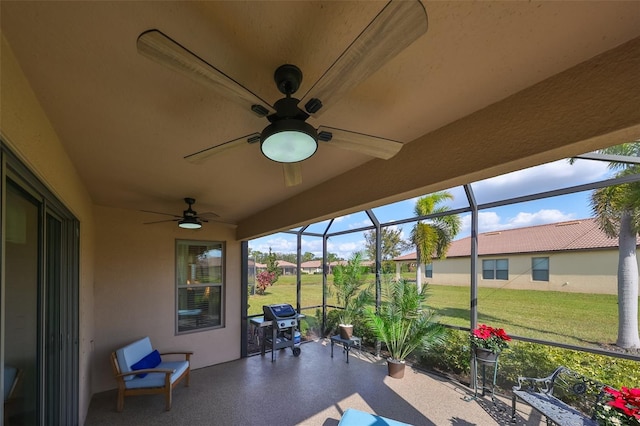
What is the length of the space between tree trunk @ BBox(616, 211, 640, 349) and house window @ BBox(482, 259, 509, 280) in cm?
113

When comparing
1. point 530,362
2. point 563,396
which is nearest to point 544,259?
point 530,362

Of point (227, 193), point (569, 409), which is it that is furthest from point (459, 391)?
point (227, 193)

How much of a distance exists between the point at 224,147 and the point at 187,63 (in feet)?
2.08

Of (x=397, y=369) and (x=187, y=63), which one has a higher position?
(x=187, y=63)

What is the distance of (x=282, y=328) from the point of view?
17.1ft

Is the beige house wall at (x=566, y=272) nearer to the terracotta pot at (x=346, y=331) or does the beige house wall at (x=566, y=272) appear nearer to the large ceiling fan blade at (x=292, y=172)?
the terracotta pot at (x=346, y=331)

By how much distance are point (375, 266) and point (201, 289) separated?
128 inches

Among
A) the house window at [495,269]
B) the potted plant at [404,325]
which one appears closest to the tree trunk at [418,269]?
the potted plant at [404,325]

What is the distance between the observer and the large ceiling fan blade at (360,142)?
1437mm

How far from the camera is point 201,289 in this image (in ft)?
16.3

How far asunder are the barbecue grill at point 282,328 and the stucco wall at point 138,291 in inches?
31.1

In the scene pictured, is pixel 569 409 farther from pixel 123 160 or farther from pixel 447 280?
pixel 123 160

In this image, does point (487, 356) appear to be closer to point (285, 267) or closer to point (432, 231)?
point (432, 231)

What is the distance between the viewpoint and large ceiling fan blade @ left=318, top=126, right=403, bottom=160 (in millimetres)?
1437
